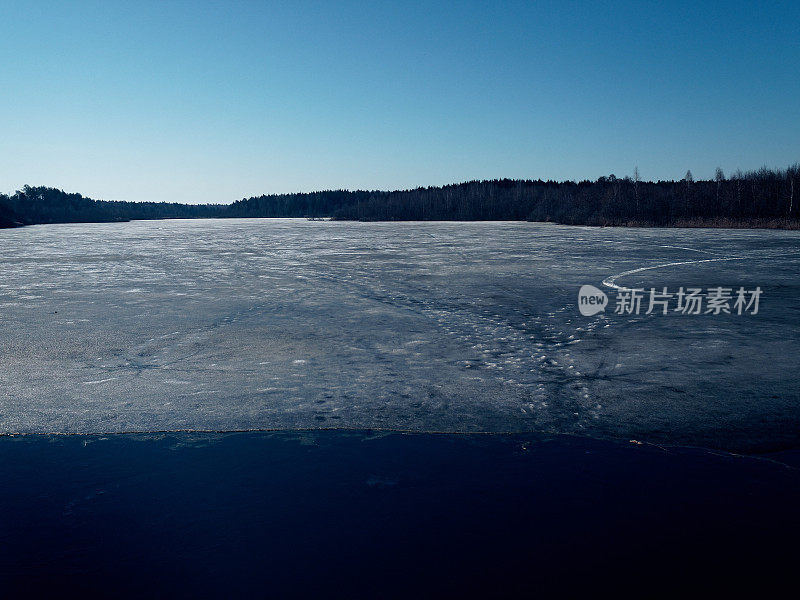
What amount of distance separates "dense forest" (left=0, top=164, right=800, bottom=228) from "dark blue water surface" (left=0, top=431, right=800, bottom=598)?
148 ft

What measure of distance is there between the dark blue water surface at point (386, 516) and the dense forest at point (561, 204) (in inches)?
1776

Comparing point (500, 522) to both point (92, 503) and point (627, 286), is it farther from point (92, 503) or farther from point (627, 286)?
point (627, 286)

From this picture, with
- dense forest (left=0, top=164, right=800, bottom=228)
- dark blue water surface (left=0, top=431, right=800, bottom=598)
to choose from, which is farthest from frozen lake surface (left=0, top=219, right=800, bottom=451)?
dense forest (left=0, top=164, right=800, bottom=228)

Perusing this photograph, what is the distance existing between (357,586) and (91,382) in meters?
3.70

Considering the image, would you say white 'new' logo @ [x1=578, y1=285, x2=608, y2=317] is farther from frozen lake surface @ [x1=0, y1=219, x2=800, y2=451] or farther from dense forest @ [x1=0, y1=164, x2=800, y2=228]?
dense forest @ [x1=0, y1=164, x2=800, y2=228]

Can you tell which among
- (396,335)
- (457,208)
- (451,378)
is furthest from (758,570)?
(457,208)

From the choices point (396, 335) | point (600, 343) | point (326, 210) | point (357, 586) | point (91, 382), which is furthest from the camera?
point (326, 210)

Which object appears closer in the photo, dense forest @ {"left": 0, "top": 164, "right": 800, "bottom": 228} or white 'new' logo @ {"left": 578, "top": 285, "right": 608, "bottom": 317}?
white 'new' logo @ {"left": 578, "top": 285, "right": 608, "bottom": 317}

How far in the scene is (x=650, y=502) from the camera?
9.83 ft

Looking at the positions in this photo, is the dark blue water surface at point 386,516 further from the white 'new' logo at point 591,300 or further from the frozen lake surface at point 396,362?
the white 'new' logo at point 591,300

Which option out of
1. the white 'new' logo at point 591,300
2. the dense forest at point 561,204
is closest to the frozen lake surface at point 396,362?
the white 'new' logo at point 591,300

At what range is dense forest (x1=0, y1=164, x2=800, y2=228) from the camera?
190 feet

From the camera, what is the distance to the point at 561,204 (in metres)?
90.6

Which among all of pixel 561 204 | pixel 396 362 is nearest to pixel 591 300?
pixel 396 362
